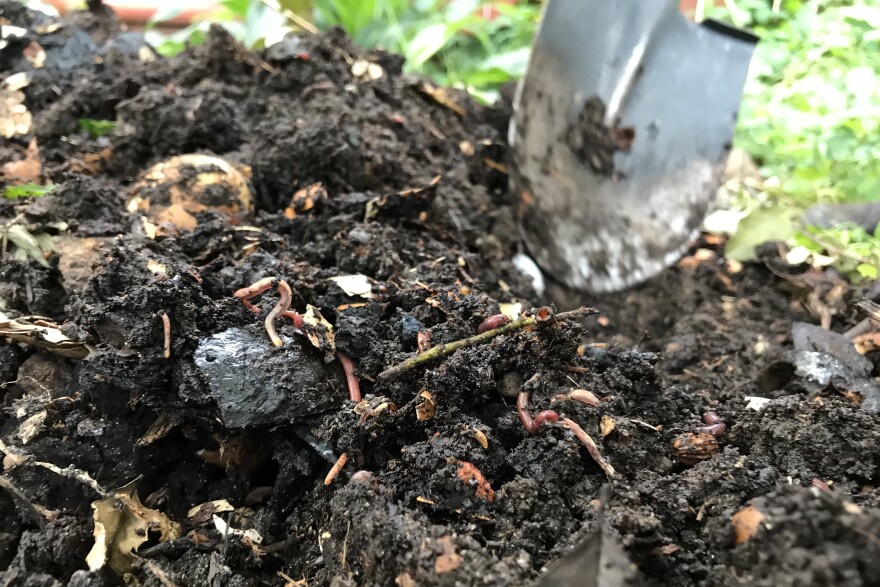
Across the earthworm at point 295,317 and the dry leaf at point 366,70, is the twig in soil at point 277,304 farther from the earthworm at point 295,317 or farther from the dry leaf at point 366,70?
the dry leaf at point 366,70

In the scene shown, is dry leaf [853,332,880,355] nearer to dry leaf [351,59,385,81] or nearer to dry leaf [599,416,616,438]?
dry leaf [599,416,616,438]

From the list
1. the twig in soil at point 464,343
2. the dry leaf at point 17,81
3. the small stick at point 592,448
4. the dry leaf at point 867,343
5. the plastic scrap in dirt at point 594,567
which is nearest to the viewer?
the plastic scrap in dirt at point 594,567

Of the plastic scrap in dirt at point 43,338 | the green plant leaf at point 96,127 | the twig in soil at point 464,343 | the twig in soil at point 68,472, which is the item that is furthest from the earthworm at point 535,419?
the green plant leaf at point 96,127

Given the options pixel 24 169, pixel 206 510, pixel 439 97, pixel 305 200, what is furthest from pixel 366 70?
pixel 206 510

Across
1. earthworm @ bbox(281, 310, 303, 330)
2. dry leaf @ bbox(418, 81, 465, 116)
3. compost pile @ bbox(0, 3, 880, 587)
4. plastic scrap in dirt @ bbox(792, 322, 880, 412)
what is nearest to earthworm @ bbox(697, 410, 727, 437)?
compost pile @ bbox(0, 3, 880, 587)

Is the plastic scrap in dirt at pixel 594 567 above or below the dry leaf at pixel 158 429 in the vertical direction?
above
